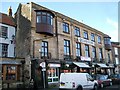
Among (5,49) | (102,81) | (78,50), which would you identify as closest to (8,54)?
(5,49)

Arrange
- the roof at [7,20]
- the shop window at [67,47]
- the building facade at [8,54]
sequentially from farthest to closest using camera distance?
the shop window at [67,47] → the roof at [7,20] → the building facade at [8,54]

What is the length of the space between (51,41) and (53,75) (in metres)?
4.52

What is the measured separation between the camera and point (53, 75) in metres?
24.9

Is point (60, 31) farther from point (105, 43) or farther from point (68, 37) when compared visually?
point (105, 43)

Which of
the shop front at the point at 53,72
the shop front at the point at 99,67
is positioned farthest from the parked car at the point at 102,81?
the shop front at the point at 99,67

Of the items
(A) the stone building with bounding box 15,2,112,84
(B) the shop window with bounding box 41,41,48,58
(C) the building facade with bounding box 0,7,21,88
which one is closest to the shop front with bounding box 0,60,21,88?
(C) the building facade with bounding box 0,7,21,88

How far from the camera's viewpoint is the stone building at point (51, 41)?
23.7 meters

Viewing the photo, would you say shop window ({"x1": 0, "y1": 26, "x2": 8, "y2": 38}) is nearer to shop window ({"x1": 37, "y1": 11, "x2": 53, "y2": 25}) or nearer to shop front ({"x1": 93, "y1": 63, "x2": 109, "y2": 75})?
shop window ({"x1": 37, "y1": 11, "x2": 53, "y2": 25})

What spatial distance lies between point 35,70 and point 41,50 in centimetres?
302

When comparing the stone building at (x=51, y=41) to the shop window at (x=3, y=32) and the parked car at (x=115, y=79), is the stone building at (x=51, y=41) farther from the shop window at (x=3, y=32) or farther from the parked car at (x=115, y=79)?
the parked car at (x=115, y=79)

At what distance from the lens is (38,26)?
24.4 m

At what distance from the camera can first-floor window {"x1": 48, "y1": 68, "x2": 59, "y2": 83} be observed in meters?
24.1

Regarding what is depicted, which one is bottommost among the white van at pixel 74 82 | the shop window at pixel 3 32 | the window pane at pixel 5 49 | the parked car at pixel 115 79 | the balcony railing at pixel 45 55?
the parked car at pixel 115 79

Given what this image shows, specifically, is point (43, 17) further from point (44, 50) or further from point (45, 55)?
point (45, 55)
